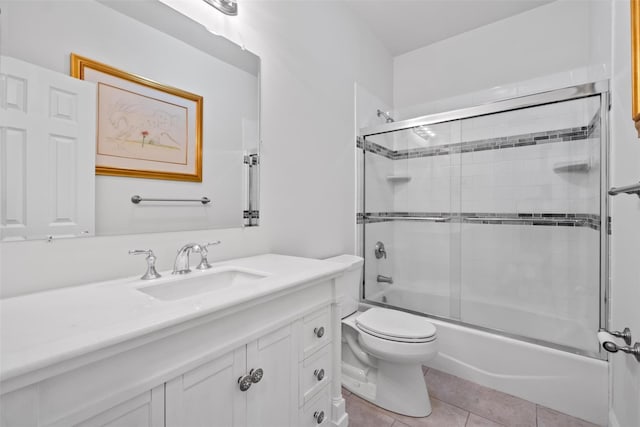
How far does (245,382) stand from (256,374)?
0.14 ft

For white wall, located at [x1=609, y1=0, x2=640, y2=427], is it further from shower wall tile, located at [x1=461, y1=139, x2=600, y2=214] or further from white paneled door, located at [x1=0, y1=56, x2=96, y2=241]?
white paneled door, located at [x1=0, y1=56, x2=96, y2=241]

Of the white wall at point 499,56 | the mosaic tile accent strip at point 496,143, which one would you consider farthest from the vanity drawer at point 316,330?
the white wall at point 499,56

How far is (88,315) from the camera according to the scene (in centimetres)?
66

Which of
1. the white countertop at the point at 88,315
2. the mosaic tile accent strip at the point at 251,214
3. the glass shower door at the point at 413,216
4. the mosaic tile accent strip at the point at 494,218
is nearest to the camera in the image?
the white countertop at the point at 88,315

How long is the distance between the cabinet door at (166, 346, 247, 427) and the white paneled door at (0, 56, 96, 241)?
600mm

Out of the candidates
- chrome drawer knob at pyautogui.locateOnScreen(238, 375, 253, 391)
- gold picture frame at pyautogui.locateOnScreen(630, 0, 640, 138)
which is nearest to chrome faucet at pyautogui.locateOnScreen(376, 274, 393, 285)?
chrome drawer knob at pyautogui.locateOnScreen(238, 375, 253, 391)

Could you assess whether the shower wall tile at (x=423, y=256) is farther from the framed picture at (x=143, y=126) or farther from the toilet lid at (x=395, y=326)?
the framed picture at (x=143, y=126)

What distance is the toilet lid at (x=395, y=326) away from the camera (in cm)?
151

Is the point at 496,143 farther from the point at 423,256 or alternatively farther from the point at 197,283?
the point at 197,283

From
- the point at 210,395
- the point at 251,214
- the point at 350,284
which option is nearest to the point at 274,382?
the point at 210,395

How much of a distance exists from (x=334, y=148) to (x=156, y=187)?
50.2 inches

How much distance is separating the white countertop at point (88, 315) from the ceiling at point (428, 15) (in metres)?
2.25

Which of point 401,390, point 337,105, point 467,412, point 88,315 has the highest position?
point 337,105

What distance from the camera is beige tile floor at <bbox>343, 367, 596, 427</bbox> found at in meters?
1.48
